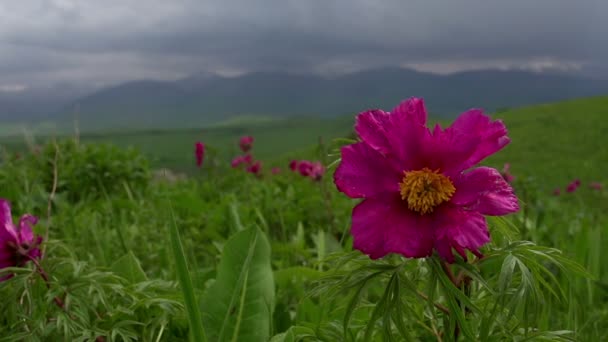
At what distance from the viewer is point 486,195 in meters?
1.15

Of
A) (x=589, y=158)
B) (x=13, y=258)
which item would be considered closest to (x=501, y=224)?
(x=13, y=258)

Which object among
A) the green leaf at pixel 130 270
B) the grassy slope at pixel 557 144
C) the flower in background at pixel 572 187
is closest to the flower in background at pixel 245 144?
the grassy slope at pixel 557 144

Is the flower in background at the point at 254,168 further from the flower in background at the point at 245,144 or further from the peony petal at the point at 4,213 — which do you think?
the peony petal at the point at 4,213

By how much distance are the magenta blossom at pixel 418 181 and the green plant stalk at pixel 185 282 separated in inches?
17.2

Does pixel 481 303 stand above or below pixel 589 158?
above

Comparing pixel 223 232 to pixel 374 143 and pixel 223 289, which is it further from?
pixel 374 143

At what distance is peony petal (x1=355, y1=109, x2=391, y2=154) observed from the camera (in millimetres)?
1158

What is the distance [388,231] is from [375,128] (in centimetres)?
21

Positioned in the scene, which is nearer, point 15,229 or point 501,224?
point 501,224

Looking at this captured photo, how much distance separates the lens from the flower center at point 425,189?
44.9 inches

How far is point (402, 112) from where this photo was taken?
118cm

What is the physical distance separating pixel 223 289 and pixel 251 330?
0.52 ft

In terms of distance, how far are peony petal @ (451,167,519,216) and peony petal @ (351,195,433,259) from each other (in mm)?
90

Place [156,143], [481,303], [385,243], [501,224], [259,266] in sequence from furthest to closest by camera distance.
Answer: [156,143], [259,266], [481,303], [501,224], [385,243]
